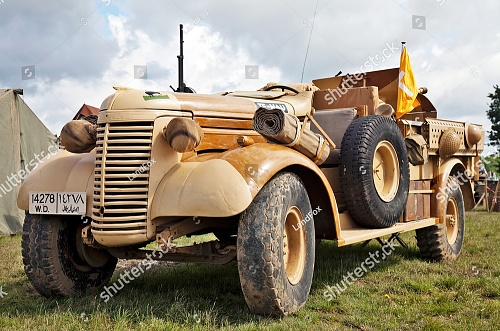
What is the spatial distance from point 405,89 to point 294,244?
3.75 m

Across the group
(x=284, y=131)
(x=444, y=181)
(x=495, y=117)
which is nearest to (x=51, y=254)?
(x=284, y=131)

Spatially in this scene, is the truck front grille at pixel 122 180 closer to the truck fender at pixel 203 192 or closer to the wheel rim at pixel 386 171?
the truck fender at pixel 203 192

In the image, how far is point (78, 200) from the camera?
14.2ft

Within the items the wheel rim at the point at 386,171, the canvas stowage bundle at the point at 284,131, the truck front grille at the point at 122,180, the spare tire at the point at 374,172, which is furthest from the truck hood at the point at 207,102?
the wheel rim at the point at 386,171

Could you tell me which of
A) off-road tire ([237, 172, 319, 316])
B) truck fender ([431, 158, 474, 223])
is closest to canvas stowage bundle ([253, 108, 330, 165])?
off-road tire ([237, 172, 319, 316])

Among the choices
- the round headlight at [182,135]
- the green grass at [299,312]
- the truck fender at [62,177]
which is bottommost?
the green grass at [299,312]

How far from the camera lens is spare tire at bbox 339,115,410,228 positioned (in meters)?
5.18

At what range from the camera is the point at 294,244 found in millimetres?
4383

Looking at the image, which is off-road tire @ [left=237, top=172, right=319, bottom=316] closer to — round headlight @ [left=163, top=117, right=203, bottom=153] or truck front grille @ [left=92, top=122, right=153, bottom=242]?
round headlight @ [left=163, top=117, right=203, bottom=153]

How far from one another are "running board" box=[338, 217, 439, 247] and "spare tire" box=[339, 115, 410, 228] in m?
0.09

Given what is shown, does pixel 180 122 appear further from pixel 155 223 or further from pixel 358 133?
pixel 358 133

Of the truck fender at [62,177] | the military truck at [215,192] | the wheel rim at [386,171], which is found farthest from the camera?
the wheel rim at [386,171]

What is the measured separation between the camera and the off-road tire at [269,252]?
379 cm

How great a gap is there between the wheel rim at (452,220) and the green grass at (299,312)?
0.55 meters
